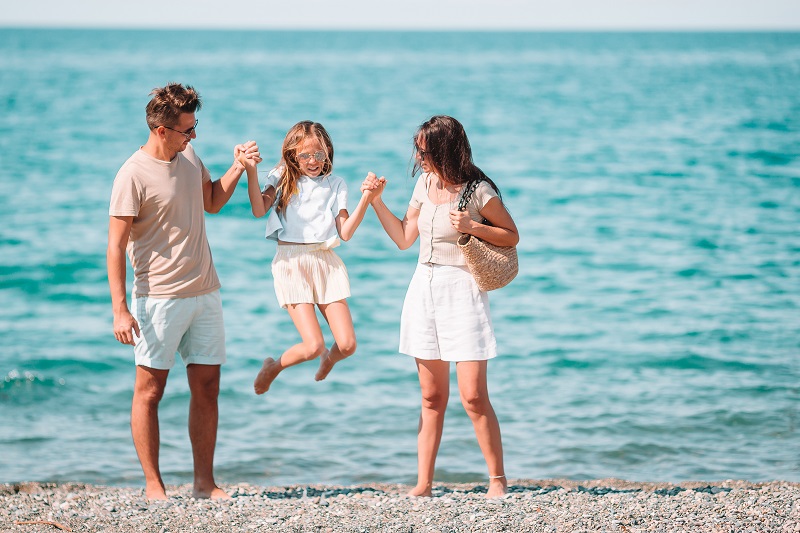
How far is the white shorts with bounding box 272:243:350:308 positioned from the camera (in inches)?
208

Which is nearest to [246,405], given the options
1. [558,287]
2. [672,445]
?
[672,445]

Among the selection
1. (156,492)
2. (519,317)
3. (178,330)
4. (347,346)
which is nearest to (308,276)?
(347,346)

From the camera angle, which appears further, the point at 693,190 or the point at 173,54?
the point at 173,54

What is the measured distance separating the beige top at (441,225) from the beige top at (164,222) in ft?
3.91

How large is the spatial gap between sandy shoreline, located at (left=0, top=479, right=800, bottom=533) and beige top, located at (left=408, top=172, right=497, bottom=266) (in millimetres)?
1348

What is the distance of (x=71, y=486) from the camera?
6.48 m

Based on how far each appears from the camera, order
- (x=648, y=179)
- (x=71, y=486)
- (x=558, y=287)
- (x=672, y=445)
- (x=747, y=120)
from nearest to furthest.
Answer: (x=71, y=486) → (x=672, y=445) → (x=558, y=287) → (x=648, y=179) → (x=747, y=120)

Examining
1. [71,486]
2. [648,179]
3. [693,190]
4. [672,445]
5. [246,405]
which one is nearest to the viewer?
[71,486]

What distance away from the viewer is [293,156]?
527 centimetres

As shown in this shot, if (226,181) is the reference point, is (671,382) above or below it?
below

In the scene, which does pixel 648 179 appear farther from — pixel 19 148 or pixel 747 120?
pixel 19 148

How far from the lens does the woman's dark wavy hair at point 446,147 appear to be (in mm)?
4977

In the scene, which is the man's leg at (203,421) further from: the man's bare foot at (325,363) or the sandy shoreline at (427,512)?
the man's bare foot at (325,363)

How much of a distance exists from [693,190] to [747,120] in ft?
44.3
